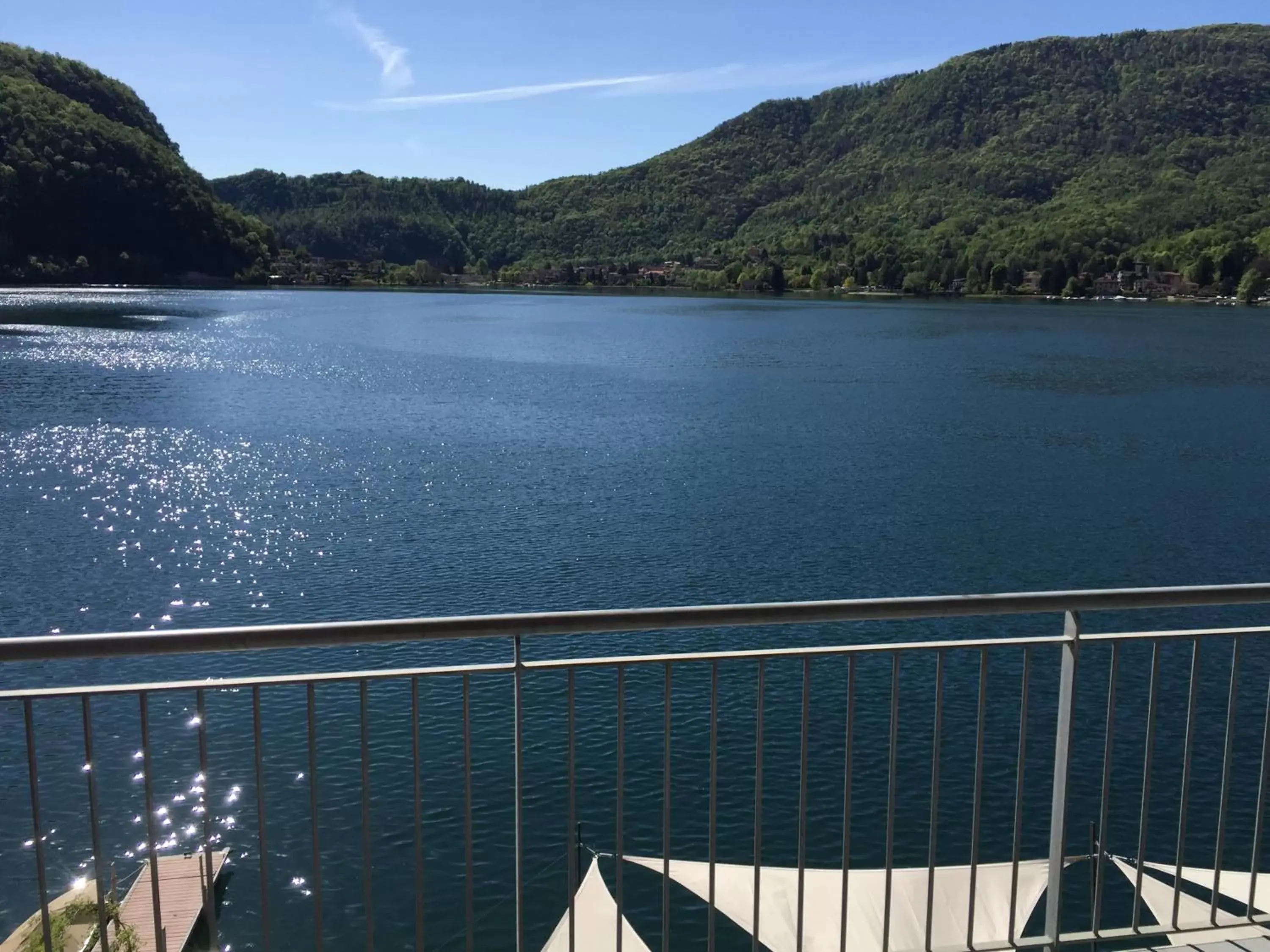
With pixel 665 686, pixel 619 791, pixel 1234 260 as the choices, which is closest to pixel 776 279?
pixel 1234 260

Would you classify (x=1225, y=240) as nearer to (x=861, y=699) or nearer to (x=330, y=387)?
(x=330, y=387)

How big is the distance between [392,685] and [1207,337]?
81.8 meters

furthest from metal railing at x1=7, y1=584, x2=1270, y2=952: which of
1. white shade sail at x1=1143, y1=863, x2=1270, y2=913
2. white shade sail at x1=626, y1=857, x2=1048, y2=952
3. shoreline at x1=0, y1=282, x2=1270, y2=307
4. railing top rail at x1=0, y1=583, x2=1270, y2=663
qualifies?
shoreline at x1=0, y1=282, x2=1270, y2=307

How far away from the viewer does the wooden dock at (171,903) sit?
8273 millimetres

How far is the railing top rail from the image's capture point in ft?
9.21

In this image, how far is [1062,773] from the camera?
12.0 ft

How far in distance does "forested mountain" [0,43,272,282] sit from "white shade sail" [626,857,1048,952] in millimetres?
147065

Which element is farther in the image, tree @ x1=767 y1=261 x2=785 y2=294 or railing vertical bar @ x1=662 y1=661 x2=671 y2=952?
tree @ x1=767 y1=261 x2=785 y2=294

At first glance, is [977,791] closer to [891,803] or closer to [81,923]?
[891,803]

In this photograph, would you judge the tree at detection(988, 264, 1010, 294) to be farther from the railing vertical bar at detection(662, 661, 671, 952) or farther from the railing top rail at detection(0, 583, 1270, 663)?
the railing vertical bar at detection(662, 661, 671, 952)

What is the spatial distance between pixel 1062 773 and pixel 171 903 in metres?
7.78

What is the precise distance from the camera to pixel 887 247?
177 meters

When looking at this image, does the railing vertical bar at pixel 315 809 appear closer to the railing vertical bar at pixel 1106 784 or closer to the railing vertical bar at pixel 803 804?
the railing vertical bar at pixel 803 804

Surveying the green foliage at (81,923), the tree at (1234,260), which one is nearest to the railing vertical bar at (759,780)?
the green foliage at (81,923)
